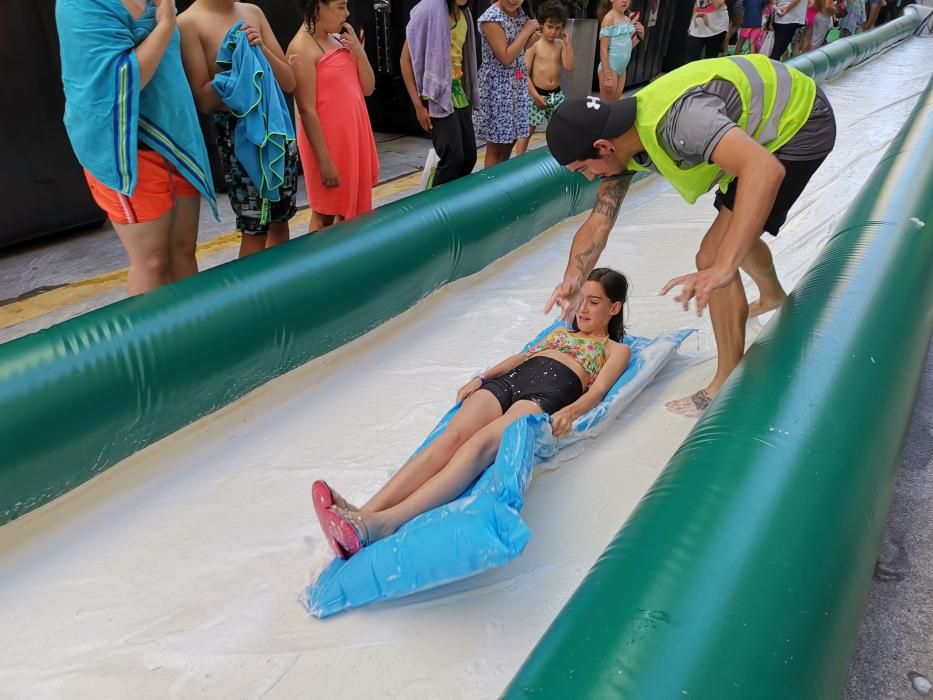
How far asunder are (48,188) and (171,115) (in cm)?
206

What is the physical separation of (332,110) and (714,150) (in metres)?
1.48

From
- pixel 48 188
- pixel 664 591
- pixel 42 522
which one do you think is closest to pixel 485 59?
pixel 48 188

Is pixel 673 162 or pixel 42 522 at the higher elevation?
pixel 673 162

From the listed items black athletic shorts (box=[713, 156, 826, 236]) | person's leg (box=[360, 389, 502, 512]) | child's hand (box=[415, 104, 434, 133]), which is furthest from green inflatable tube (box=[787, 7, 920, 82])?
person's leg (box=[360, 389, 502, 512])

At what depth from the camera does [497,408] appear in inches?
74.9

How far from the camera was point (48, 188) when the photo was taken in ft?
11.7

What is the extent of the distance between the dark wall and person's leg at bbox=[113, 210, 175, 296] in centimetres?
183

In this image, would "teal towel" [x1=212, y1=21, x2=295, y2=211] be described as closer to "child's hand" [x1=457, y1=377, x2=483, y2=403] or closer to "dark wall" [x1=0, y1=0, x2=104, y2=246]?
"child's hand" [x1=457, y1=377, x2=483, y2=403]

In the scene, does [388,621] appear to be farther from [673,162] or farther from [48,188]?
[48,188]

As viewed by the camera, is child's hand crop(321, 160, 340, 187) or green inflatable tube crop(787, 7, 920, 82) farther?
green inflatable tube crop(787, 7, 920, 82)

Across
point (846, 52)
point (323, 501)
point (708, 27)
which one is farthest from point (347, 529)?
point (846, 52)

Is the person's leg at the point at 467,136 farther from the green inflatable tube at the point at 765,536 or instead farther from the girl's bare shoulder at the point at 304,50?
the green inflatable tube at the point at 765,536

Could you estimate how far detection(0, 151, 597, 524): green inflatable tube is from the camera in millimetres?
1688

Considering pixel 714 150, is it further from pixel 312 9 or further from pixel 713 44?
pixel 713 44
